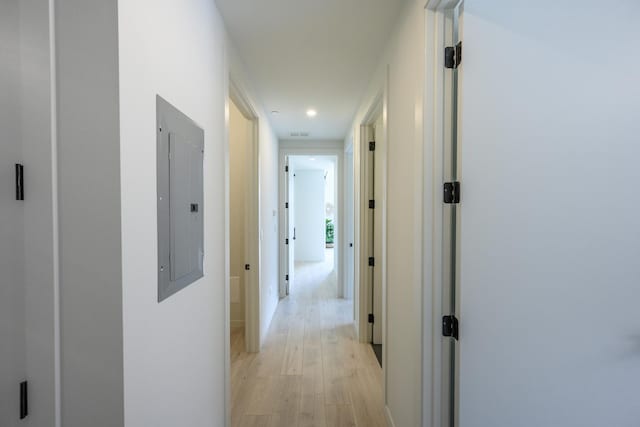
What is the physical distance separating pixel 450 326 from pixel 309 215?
716 centimetres

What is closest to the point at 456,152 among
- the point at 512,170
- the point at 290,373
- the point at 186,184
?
the point at 512,170

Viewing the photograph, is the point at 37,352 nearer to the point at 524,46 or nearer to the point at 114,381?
the point at 114,381

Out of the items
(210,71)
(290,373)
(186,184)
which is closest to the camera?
(186,184)

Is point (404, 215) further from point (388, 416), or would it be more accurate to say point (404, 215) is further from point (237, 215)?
point (237, 215)

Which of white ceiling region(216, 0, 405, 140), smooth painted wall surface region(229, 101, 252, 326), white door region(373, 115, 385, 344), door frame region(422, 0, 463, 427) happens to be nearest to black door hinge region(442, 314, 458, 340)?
door frame region(422, 0, 463, 427)

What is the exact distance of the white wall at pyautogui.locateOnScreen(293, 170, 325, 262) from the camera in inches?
328

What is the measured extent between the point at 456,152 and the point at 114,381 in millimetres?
1386

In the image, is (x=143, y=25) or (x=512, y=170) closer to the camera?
(x=143, y=25)

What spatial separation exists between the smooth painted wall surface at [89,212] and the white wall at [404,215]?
3.64ft

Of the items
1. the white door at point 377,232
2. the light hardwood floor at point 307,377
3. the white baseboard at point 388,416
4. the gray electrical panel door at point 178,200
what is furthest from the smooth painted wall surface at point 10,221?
the white door at point 377,232

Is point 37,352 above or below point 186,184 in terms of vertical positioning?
below

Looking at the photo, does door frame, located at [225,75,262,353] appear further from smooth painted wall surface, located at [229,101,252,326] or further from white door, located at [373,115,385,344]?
white door, located at [373,115,385,344]

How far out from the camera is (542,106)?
1.05 m

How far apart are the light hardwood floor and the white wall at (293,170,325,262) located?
4277 millimetres
